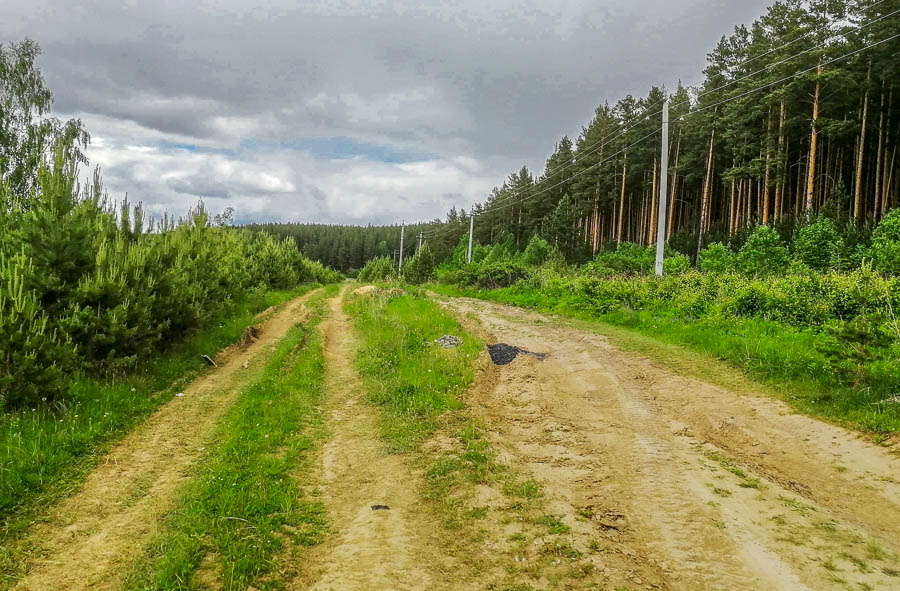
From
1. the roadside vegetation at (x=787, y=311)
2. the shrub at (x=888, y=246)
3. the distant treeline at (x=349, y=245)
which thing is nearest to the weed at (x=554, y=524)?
the roadside vegetation at (x=787, y=311)

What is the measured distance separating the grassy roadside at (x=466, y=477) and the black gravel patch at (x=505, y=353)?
365 millimetres

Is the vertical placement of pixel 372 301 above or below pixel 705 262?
below

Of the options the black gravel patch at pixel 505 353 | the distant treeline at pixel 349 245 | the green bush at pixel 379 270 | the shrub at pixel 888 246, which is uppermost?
the distant treeline at pixel 349 245

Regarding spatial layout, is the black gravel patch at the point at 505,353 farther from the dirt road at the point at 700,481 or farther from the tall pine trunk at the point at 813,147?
the tall pine trunk at the point at 813,147

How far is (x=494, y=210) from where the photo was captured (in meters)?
79.6

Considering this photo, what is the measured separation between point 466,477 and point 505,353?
6.84m

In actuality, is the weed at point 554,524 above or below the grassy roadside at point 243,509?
above

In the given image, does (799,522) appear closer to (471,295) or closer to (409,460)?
(409,460)

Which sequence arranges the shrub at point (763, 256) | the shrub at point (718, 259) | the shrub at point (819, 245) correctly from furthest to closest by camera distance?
the shrub at point (718, 259)
the shrub at point (819, 245)
the shrub at point (763, 256)

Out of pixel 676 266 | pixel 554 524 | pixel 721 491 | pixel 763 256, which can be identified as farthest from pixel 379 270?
pixel 554 524

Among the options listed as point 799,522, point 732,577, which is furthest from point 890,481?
point 732,577

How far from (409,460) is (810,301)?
11.5 m

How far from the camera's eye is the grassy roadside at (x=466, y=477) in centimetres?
386

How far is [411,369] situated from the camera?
34.2ft
